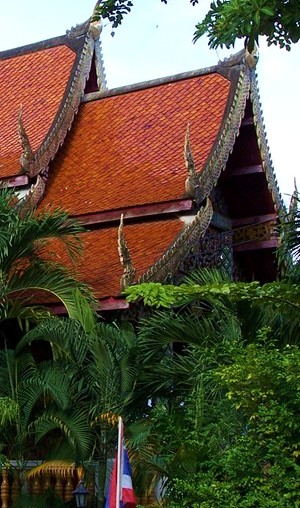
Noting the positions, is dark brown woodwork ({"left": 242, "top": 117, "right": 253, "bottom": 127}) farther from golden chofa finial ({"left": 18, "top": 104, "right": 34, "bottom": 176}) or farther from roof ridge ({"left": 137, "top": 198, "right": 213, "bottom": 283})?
golden chofa finial ({"left": 18, "top": 104, "right": 34, "bottom": 176})

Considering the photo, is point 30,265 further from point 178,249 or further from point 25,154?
point 25,154

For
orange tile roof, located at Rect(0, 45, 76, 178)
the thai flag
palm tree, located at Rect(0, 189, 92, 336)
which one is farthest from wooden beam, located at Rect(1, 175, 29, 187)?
the thai flag

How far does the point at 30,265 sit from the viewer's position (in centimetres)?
1094

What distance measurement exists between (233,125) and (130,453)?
5.33 metres

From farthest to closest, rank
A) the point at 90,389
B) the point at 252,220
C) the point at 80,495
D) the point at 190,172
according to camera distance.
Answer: the point at 252,220, the point at 190,172, the point at 90,389, the point at 80,495

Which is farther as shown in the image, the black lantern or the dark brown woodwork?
the dark brown woodwork

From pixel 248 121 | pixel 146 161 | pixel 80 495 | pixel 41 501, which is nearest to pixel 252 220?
pixel 248 121

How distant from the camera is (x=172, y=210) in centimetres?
1261

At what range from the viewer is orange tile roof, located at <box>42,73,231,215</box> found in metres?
13.2

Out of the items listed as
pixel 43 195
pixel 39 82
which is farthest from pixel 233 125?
pixel 39 82

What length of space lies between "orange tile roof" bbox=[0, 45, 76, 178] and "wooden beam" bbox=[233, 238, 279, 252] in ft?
9.53

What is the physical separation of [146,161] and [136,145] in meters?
0.57

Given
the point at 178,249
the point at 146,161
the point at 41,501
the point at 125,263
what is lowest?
the point at 41,501

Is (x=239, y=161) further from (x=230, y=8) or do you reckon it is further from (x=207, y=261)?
(x=230, y=8)
